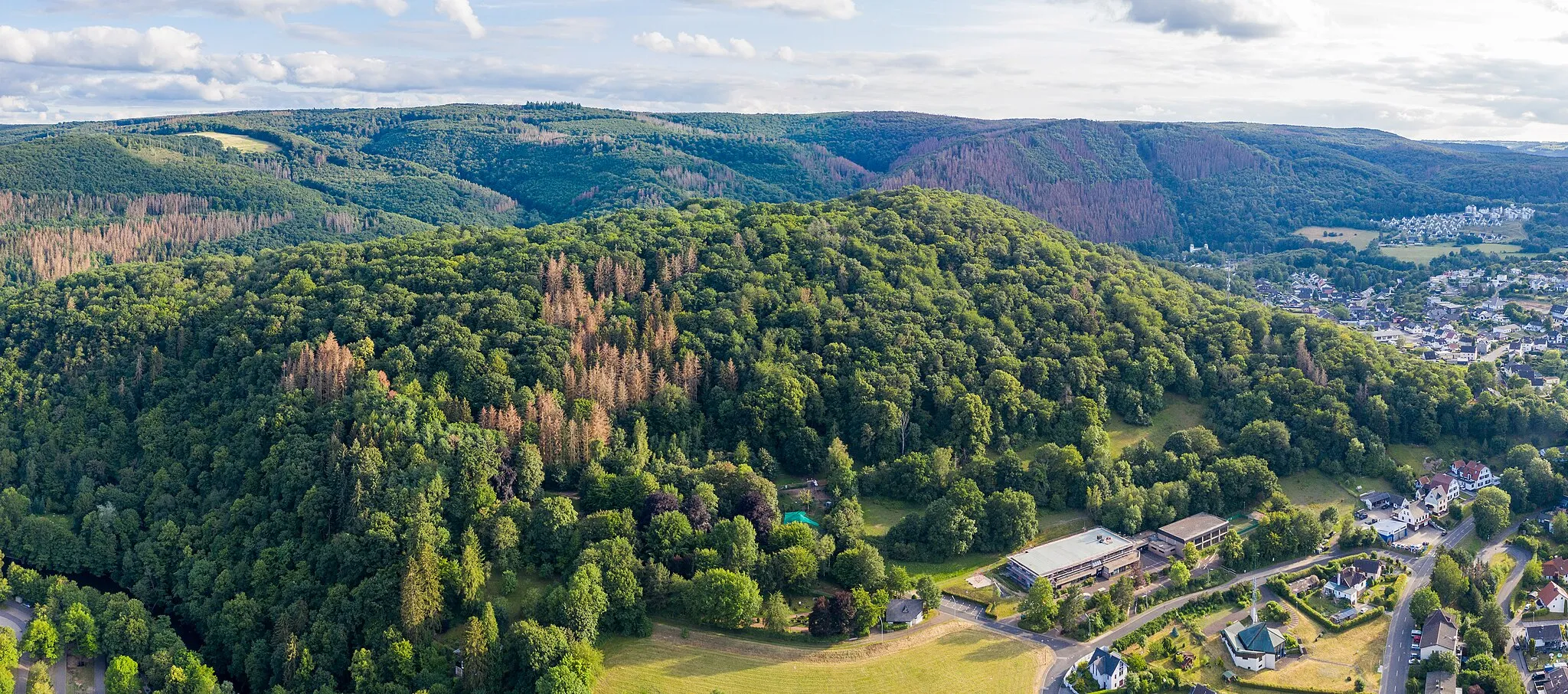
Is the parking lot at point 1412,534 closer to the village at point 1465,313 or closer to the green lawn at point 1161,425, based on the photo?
the green lawn at point 1161,425

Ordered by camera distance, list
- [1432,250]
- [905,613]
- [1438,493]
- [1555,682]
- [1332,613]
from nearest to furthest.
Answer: [1555,682] → [905,613] → [1332,613] → [1438,493] → [1432,250]

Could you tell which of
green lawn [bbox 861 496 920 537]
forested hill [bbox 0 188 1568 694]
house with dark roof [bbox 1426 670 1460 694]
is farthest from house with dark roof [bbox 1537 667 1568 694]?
green lawn [bbox 861 496 920 537]

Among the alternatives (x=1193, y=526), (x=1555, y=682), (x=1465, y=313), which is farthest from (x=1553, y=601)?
(x=1465, y=313)

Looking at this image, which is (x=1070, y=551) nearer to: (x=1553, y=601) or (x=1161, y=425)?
(x=1161, y=425)

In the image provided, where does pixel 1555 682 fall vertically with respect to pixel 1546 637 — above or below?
below

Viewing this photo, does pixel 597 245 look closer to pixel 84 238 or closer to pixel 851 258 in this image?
pixel 851 258

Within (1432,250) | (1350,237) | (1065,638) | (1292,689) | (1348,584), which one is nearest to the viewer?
(1292,689)

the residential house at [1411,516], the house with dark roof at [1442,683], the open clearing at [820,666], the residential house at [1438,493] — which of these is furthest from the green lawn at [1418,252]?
the open clearing at [820,666]
